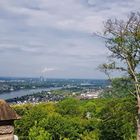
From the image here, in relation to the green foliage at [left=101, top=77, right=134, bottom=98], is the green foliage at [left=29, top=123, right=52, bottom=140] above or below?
below

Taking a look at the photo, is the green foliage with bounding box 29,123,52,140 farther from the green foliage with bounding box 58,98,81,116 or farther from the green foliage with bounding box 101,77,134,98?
the green foliage with bounding box 58,98,81,116

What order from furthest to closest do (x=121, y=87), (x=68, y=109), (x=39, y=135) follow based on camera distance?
(x=68, y=109)
(x=39, y=135)
(x=121, y=87)

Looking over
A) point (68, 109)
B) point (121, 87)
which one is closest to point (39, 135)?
point (121, 87)

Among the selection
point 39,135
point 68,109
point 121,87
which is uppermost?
point 121,87

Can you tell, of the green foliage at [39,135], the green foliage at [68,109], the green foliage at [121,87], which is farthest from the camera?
the green foliage at [68,109]

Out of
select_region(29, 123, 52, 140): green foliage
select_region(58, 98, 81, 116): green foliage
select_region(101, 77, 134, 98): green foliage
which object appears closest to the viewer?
select_region(101, 77, 134, 98): green foliage

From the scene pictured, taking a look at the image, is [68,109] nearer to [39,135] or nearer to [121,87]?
[39,135]

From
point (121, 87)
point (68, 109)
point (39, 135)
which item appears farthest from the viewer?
point (68, 109)

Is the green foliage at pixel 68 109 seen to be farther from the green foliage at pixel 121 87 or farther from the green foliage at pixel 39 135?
the green foliage at pixel 121 87

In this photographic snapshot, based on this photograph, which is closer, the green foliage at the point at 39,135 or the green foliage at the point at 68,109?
the green foliage at the point at 39,135

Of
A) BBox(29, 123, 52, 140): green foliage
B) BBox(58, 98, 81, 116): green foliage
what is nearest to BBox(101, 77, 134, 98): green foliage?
BBox(29, 123, 52, 140): green foliage

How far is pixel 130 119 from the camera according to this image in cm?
2753

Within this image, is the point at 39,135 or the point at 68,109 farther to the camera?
the point at 68,109

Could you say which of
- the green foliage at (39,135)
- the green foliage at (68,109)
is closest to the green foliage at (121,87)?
the green foliage at (39,135)
